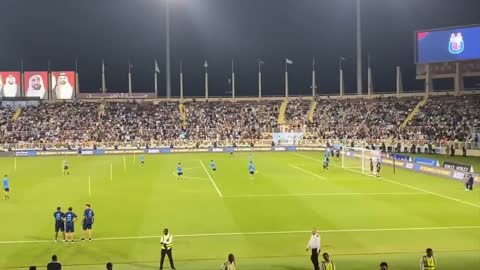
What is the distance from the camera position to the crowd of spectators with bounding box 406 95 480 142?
72.1 metres

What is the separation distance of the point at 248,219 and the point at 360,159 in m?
35.7

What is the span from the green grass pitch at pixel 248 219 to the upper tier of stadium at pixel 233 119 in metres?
33.5

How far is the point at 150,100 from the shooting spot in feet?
328

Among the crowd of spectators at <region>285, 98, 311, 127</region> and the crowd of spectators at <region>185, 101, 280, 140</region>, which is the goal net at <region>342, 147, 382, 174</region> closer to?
the crowd of spectators at <region>285, 98, 311, 127</region>

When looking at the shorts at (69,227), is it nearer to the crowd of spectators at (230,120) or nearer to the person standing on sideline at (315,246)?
the person standing on sideline at (315,246)

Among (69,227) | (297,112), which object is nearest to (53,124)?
(297,112)

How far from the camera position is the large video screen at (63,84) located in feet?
316

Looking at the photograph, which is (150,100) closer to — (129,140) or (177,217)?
(129,140)

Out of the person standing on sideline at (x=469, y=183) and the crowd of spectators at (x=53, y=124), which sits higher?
the crowd of spectators at (x=53, y=124)

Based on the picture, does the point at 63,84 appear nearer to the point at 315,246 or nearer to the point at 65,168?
the point at 65,168

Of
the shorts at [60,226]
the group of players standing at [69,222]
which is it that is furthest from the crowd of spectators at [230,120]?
the shorts at [60,226]

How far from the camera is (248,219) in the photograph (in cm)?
2802

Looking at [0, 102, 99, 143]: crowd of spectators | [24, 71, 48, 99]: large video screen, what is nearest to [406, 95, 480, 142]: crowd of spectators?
[0, 102, 99, 143]: crowd of spectators

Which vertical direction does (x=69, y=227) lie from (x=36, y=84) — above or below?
below
